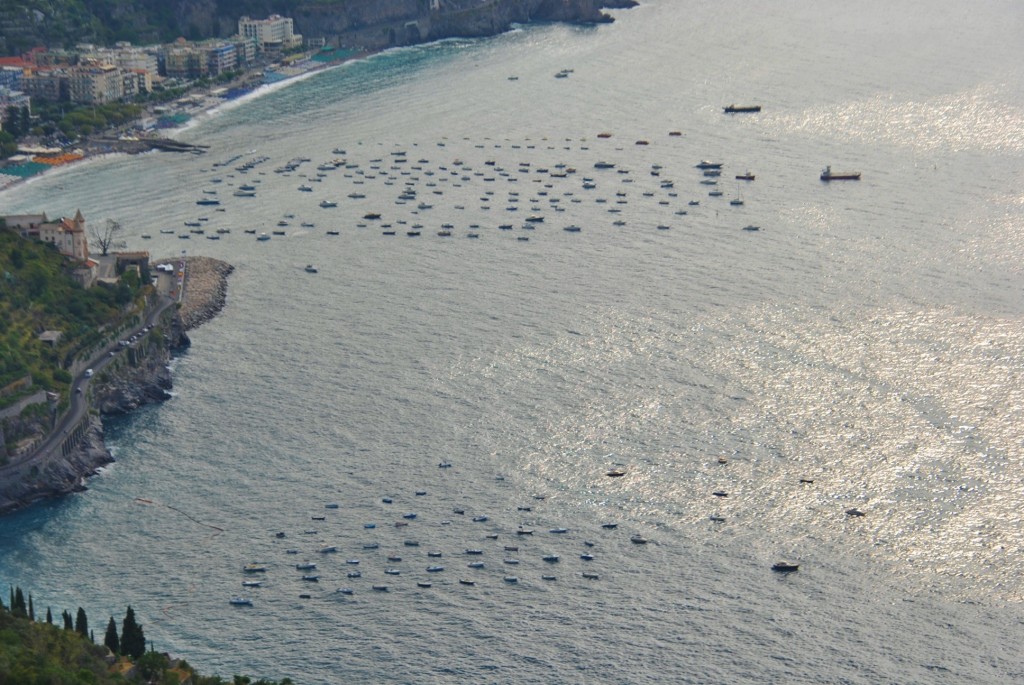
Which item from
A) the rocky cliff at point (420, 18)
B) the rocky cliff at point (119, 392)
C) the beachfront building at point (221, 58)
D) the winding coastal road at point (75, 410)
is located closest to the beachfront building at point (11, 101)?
the beachfront building at point (221, 58)

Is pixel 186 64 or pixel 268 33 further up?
→ pixel 268 33

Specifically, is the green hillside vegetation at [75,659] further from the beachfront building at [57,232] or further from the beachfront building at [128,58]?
the beachfront building at [128,58]

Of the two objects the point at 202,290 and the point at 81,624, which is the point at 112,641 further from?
the point at 202,290

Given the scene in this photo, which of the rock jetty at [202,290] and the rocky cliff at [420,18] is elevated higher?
the rocky cliff at [420,18]

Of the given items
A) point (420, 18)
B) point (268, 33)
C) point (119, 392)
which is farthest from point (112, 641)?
point (420, 18)

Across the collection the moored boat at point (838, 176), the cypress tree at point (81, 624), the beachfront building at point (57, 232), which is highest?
the beachfront building at point (57, 232)

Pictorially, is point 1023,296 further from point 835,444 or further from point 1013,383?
point 835,444

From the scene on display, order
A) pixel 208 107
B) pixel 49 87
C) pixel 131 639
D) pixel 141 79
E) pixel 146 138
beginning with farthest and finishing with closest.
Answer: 1. pixel 141 79
2. pixel 208 107
3. pixel 49 87
4. pixel 146 138
5. pixel 131 639
